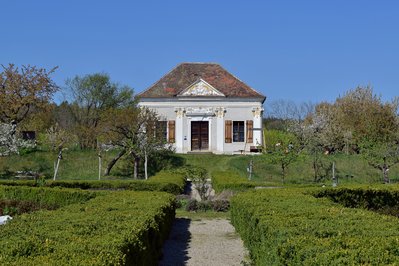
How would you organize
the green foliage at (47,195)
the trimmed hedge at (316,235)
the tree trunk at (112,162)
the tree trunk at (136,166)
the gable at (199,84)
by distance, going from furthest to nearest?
the gable at (199,84)
the tree trunk at (112,162)
the tree trunk at (136,166)
the green foliage at (47,195)
the trimmed hedge at (316,235)

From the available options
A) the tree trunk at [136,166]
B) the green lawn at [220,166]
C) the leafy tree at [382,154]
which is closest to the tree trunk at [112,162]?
the green lawn at [220,166]

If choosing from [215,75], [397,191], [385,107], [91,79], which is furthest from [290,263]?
[91,79]

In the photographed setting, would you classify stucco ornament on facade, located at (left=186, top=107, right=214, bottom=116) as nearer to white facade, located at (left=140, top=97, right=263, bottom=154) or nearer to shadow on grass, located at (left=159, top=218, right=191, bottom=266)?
white facade, located at (left=140, top=97, right=263, bottom=154)

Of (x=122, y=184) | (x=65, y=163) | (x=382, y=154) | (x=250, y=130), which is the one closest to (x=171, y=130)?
(x=250, y=130)

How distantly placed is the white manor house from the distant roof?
10 centimetres

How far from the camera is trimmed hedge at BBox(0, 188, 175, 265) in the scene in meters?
5.54

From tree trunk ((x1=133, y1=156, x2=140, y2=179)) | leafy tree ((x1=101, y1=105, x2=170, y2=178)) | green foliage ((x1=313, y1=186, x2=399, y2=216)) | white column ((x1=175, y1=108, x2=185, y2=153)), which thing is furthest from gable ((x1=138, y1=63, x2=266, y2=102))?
green foliage ((x1=313, y1=186, x2=399, y2=216))

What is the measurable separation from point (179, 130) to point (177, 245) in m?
27.9

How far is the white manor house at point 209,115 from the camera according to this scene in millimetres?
39812

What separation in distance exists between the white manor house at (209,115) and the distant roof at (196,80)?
0.33ft

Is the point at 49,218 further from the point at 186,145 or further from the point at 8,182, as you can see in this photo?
the point at 186,145

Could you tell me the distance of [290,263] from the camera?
6445mm

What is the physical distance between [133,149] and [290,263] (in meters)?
24.8

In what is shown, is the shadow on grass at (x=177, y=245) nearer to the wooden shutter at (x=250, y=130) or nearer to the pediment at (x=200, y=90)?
the wooden shutter at (x=250, y=130)
